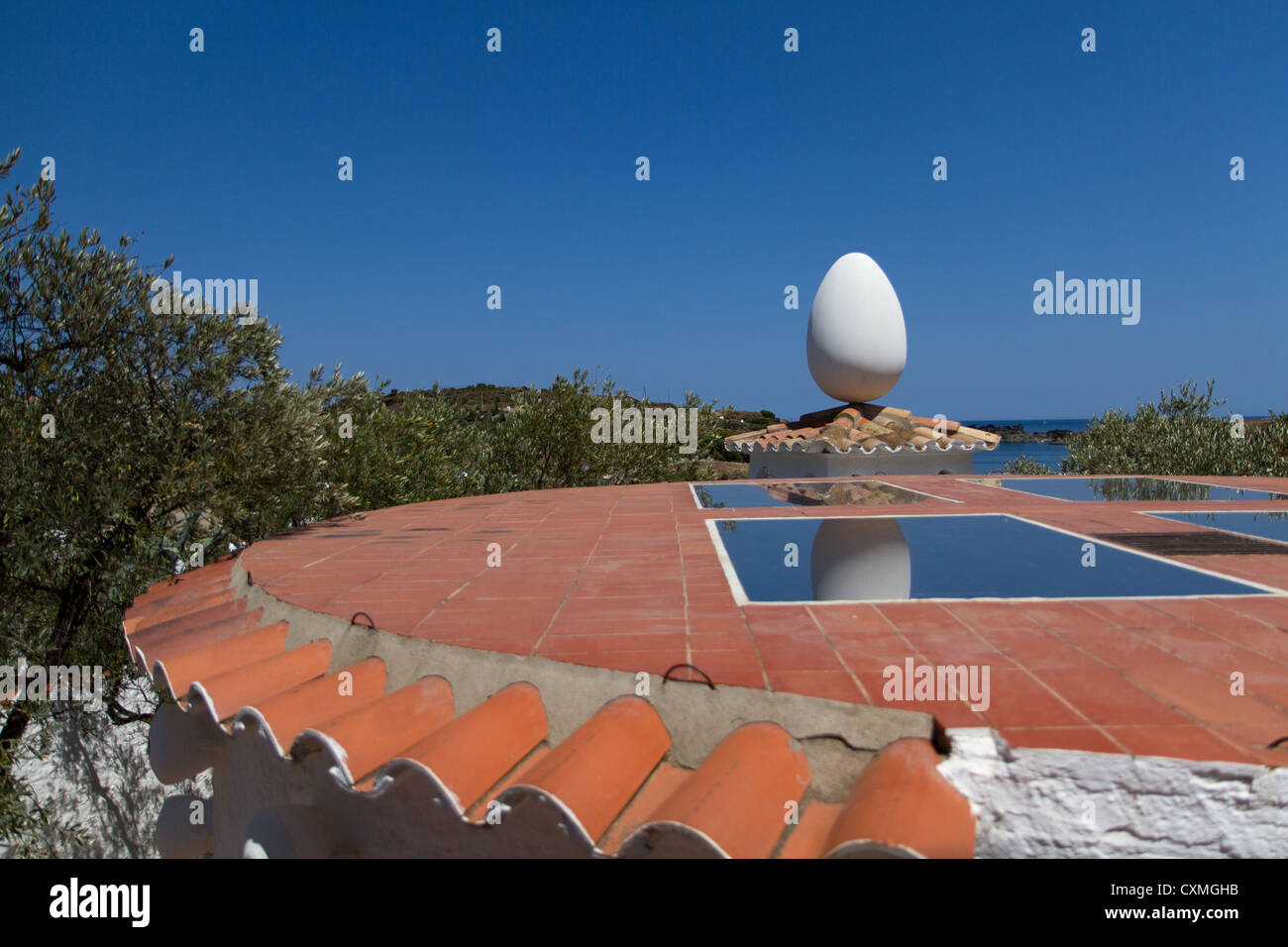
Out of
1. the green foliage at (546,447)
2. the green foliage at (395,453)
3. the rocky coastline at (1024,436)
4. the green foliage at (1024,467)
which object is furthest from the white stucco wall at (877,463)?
the green foliage at (1024,467)

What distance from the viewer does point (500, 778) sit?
2.75 meters

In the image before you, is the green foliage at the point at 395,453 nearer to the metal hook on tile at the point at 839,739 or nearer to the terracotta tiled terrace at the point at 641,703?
the terracotta tiled terrace at the point at 641,703

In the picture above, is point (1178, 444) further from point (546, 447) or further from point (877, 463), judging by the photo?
point (546, 447)

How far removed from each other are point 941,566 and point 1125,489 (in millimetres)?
5761

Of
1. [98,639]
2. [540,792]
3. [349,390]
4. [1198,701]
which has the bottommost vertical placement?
[98,639]

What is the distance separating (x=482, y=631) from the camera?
11.8ft

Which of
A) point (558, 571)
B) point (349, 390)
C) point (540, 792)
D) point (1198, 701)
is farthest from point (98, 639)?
point (1198, 701)

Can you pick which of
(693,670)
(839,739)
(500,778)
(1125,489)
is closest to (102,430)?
(500,778)

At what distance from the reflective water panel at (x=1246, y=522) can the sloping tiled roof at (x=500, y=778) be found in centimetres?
499

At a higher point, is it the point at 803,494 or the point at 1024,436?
the point at 1024,436
